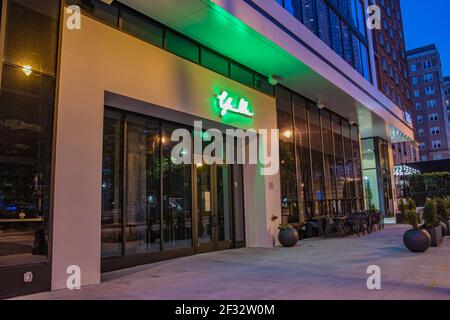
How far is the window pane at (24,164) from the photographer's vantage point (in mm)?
5734

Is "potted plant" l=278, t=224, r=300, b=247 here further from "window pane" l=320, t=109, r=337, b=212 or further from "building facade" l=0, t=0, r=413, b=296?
"window pane" l=320, t=109, r=337, b=212

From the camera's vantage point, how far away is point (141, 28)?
8.70 metres

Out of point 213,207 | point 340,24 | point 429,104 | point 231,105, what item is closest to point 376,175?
point 340,24

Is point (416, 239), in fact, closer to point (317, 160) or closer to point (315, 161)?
point (315, 161)

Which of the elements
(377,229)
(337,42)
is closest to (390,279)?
(377,229)

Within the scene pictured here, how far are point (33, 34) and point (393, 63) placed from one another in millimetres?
32276

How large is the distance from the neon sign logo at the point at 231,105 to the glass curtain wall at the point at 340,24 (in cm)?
389

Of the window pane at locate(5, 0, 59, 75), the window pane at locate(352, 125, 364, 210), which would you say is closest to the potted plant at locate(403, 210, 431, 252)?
the window pane at locate(5, 0, 59, 75)

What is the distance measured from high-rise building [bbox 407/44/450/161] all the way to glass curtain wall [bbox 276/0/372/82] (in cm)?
5777

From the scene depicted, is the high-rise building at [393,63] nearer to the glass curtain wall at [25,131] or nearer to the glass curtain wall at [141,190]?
the glass curtain wall at [141,190]

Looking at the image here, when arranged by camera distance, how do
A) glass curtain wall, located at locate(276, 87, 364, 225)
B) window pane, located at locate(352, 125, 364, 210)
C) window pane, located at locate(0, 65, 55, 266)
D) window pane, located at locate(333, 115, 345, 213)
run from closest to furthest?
window pane, located at locate(0, 65, 55, 266)
glass curtain wall, located at locate(276, 87, 364, 225)
window pane, located at locate(333, 115, 345, 213)
window pane, located at locate(352, 125, 364, 210)

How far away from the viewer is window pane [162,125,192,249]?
9.46m

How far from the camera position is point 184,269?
7.91 m

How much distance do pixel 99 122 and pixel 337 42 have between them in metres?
13.1
